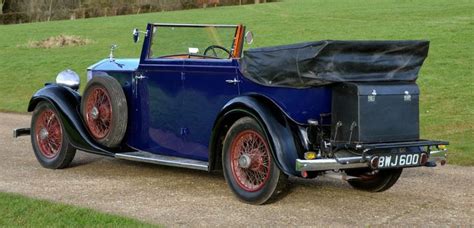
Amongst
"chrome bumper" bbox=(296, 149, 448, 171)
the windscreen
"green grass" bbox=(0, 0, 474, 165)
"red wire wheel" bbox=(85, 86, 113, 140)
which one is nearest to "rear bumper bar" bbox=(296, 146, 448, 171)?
"chrome bumper" bbox=(296, 149, 448, 171)

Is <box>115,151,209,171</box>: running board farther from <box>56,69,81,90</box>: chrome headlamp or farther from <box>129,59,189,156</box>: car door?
<box>56,69,81,90</box>: chrome headlamp

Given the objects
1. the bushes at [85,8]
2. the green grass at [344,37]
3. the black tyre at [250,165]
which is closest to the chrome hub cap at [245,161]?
the black tyre at [250,165]

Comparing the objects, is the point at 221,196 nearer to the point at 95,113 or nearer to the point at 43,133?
the point at 95,113

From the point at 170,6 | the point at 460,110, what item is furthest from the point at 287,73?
the point at 170,6

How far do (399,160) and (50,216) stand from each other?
2.97 metres

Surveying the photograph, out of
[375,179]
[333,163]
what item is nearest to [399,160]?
[333,163]

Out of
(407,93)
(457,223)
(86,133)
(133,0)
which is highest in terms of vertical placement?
(133,0)

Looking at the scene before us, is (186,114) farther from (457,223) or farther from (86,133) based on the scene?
(457,223)

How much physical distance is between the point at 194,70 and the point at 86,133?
169cm

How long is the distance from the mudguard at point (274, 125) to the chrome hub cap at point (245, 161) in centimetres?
38

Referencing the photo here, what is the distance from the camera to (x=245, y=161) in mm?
6637

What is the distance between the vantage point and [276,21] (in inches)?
1378

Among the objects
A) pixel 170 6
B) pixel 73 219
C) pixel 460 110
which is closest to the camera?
pixel 73 219

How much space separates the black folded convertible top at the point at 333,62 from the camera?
623 centimetres
